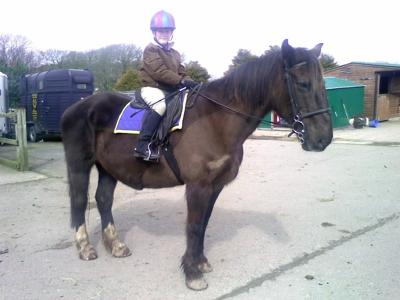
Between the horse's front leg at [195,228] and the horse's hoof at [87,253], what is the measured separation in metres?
1.19

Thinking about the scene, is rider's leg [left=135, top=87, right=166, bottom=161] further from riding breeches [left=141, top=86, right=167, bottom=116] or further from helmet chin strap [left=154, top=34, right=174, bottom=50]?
helmet chin strap [left=154, top=34, right=174, bottom=50]

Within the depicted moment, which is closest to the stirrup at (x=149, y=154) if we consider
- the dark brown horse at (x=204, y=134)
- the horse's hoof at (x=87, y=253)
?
the dark brown horse at (x=204, y=134)

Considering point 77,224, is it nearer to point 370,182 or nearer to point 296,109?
point 296,109

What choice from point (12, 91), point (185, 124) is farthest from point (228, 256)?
point (12, 91)

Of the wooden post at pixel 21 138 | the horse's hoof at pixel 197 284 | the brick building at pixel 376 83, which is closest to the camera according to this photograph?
the horse's hoof at pixel 197 284

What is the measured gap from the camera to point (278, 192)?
726cm

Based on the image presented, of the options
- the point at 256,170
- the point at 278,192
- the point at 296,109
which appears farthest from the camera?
the point at 256,170

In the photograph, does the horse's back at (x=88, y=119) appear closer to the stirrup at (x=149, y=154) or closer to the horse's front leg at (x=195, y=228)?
the stirrup at (x=149, y=154)

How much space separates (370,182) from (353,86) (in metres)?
14.7

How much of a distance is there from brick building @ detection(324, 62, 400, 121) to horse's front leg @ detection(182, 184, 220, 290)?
22.5 m

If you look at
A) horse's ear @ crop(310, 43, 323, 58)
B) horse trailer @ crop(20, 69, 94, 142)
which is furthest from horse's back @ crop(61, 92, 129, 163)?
horse trailer @ crop(20, 69, 94, 142)

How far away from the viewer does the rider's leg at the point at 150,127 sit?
12.3 feet

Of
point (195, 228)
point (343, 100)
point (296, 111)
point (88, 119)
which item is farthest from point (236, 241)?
point (343, 100)

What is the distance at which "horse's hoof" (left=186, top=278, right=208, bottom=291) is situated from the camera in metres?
3.58
